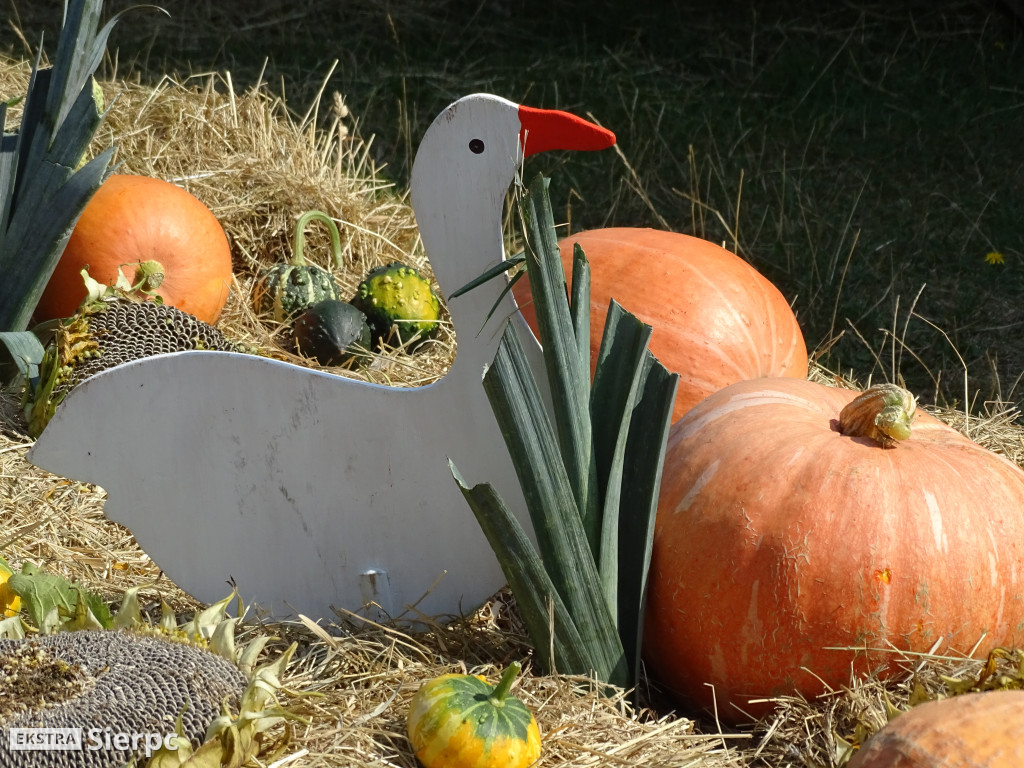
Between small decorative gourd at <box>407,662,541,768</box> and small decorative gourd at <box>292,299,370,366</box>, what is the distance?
2047 millimetres

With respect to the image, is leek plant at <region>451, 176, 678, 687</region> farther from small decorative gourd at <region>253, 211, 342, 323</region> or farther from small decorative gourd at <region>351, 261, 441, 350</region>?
small decorative gourd at <region>253, 211, 342, 323</region>

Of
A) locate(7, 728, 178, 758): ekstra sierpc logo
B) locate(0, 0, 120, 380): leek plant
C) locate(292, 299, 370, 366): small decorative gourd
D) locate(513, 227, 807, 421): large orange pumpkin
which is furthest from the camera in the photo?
locate(292, 299, 370, 366): small decorative gourd

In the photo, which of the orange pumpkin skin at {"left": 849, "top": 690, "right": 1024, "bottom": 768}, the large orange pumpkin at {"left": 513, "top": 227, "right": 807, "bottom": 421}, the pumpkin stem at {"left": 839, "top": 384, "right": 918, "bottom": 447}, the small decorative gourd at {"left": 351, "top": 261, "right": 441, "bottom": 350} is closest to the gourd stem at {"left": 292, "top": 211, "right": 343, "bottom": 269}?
the small decorative gourd at {"left": 351, "top": 261, "right": 441, "bottom": 350}

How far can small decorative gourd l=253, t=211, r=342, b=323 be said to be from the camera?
157 inches

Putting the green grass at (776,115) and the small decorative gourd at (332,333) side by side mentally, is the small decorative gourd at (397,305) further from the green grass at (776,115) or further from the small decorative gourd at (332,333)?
the green grass at (776,115)

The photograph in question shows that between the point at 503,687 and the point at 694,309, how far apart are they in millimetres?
1282

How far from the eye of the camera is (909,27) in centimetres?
736

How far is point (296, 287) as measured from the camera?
400cm

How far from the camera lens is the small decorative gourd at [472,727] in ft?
5.59

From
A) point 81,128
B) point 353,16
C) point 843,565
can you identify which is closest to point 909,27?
point 353,16

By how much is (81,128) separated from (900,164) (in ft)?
13.8

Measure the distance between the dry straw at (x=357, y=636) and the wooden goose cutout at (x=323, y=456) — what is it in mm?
83

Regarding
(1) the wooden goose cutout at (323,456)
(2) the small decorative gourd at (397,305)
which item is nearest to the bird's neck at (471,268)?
(1) the wooden goose cutout at (323,456)

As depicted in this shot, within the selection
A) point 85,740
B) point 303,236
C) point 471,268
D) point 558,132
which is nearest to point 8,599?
point 85,740
